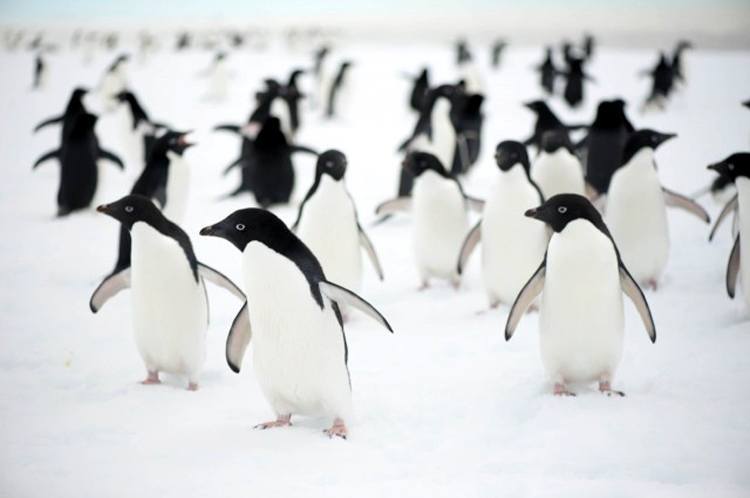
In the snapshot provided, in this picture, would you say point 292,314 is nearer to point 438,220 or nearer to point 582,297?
point 582,297

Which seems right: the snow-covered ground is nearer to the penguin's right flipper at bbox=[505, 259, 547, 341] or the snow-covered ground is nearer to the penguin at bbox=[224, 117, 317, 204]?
the penguin's right flipper at bbox=[505, 259, 547, 341]

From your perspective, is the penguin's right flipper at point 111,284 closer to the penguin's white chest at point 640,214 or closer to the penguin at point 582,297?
the penguin at point 582,297

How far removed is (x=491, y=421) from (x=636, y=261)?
6.74 feet

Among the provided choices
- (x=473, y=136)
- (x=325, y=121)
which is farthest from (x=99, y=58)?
(x=473, y=136)

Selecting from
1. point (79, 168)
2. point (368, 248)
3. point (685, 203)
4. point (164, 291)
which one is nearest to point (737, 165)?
point (685, 203)

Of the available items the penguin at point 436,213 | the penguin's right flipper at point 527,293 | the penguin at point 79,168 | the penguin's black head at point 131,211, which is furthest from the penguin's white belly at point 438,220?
the penguin at point 79,168

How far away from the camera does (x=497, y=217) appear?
442cm

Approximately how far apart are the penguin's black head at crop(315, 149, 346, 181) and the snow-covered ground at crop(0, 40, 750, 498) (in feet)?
2.89

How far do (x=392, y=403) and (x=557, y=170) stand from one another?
7.61 ft

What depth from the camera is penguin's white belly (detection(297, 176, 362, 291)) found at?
13.9 feet

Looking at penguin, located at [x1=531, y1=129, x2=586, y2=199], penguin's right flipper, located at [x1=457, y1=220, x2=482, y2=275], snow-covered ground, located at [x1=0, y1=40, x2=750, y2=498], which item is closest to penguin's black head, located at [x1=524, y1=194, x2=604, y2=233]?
snow-covered ground, located at [x1=0, y1=40, x2=750, y2=498]

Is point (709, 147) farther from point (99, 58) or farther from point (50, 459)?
point (99, 58)

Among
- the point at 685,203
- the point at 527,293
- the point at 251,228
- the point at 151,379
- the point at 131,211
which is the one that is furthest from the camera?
the point at 685,203

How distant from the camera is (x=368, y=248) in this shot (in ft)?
14.7
